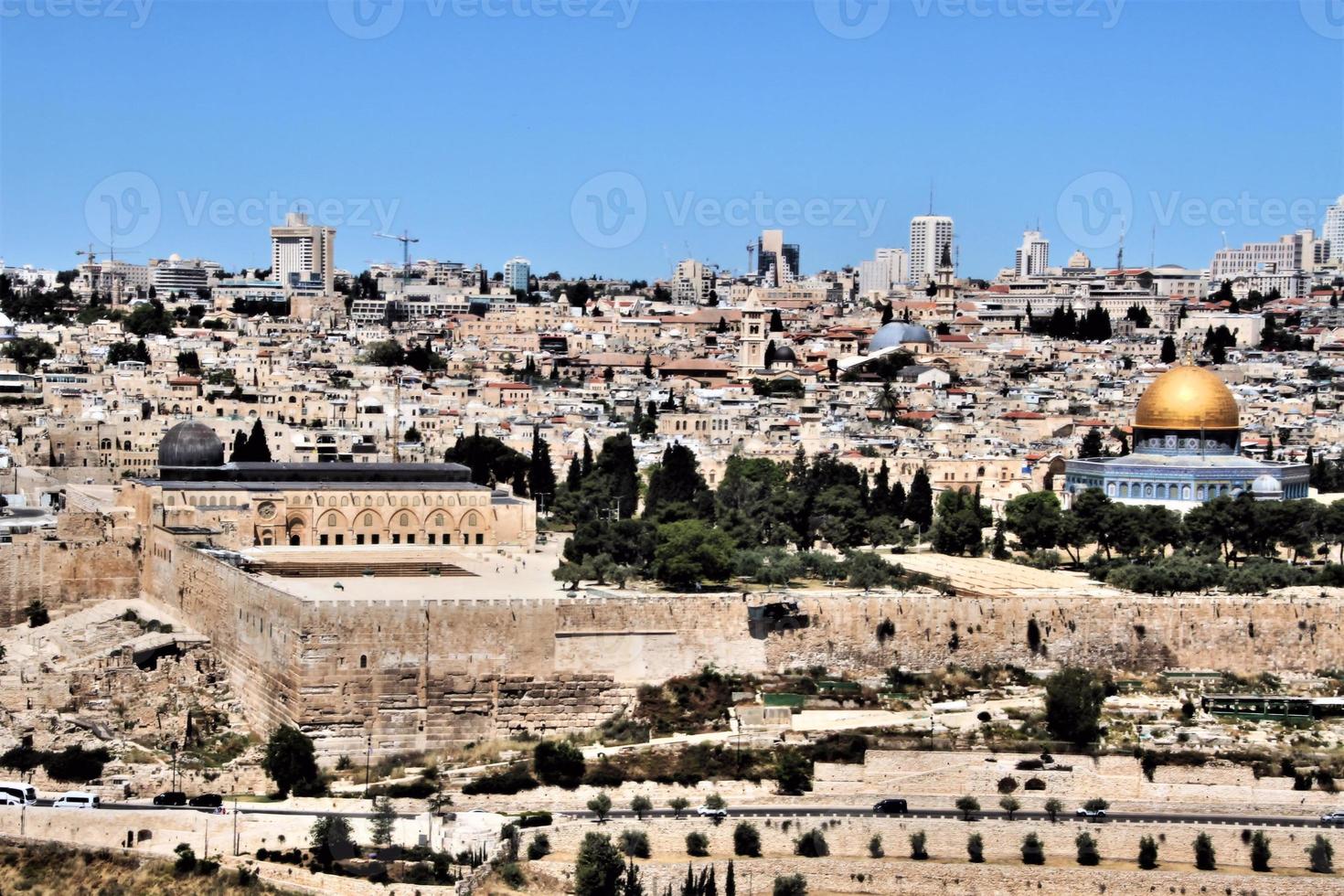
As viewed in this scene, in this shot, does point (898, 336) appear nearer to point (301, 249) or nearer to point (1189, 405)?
point (1189, 405)

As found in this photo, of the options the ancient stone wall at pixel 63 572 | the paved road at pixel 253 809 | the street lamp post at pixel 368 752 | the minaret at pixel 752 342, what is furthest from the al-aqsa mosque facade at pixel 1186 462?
the minaret at pixel 752 342

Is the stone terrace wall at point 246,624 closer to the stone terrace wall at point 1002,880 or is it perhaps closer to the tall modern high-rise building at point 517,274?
the stone terrace wall at point 1002,880

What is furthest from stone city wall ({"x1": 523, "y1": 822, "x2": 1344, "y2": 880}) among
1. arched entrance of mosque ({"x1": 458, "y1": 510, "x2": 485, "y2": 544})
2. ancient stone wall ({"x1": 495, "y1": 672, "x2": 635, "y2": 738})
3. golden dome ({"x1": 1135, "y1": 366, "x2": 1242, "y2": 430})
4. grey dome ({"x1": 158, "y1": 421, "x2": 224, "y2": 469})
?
golden dome ({"x1": 1135, "y1": 366, "x2": 1242, "y2": 430})

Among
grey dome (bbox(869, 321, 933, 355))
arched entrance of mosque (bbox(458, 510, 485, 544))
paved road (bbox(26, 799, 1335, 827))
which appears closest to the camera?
paved road (bbox(26, 799, 1335, 827))

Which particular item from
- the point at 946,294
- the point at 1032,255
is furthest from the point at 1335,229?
the point at 946,294

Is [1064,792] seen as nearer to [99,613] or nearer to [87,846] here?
[87,846]

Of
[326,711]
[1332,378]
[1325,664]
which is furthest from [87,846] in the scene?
[1332,378]

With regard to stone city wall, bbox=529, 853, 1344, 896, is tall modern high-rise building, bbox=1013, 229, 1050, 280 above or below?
above

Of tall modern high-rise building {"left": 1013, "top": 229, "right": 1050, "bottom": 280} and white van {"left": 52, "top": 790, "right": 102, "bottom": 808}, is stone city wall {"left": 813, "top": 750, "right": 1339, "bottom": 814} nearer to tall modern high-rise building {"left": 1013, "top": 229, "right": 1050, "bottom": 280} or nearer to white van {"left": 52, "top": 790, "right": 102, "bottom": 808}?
white van {"left": 52, "top": 790, "right": 102, "bottom": 808}
